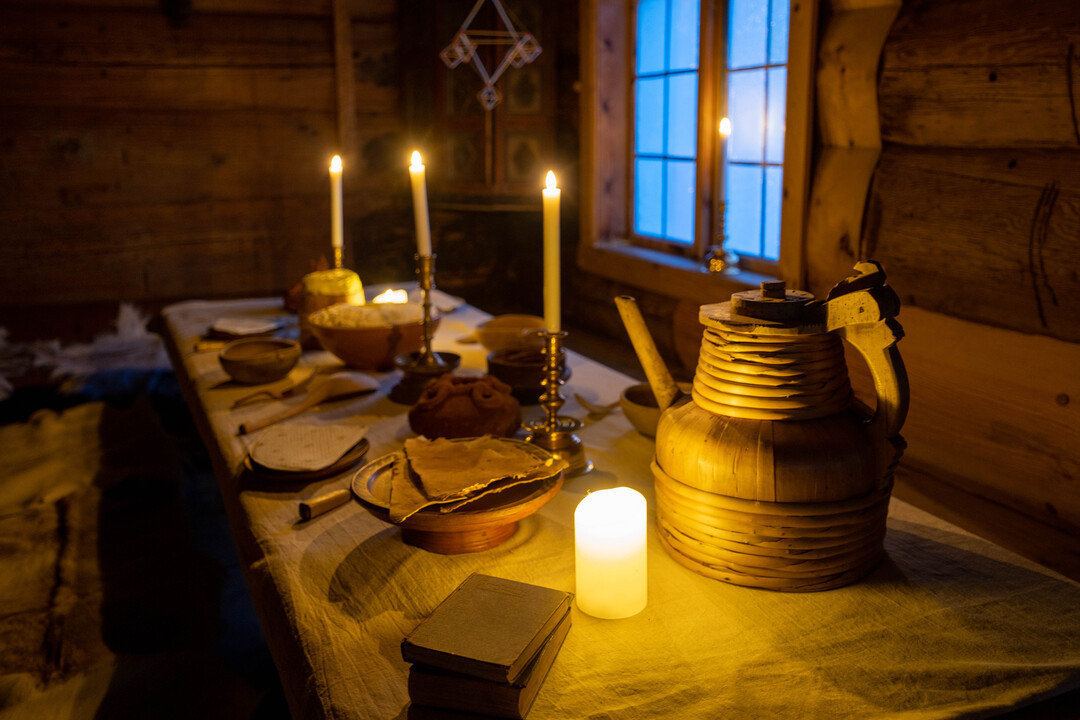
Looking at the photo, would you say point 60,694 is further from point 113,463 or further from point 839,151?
point 839,151

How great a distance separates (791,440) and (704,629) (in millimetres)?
236

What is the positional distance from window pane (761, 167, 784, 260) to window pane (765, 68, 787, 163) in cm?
5

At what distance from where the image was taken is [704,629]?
96cm

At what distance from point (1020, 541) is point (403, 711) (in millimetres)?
1824

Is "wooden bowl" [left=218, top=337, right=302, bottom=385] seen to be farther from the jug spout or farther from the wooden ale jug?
the wooden ale jug

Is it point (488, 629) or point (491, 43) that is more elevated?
point (491, 43)

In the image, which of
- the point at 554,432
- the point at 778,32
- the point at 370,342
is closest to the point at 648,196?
the point at 778,32

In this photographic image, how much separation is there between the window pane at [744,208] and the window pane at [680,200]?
0.75ft

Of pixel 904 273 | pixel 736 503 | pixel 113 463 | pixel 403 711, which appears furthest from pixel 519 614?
pixel 113 463

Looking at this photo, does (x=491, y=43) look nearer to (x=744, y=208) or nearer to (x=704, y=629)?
(x=744, y=208)

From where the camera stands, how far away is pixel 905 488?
7.64 feet

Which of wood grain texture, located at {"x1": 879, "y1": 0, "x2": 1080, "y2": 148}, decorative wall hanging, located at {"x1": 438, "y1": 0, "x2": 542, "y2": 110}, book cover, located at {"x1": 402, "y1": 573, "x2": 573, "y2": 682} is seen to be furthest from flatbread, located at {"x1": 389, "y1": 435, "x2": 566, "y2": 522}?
decorative wall hanging, located at {"x1": 438, "y1": 0, "x2": 542, "y2": 110}

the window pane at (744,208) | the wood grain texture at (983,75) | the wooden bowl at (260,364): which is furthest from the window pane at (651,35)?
the wooden bowl at (260,364)

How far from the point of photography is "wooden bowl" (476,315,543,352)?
193 cm
